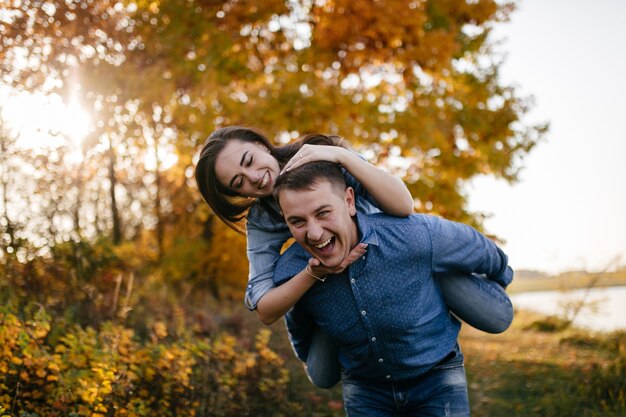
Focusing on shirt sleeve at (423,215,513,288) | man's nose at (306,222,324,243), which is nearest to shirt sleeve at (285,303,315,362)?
man's nose at (306,222,324,243)

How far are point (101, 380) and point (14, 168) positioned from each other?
4058mm

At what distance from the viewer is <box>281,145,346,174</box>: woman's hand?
2.60 meters

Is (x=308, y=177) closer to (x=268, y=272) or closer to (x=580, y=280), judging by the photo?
(x=268, y=272)

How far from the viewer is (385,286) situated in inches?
104

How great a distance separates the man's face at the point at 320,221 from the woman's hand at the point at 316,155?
11cm

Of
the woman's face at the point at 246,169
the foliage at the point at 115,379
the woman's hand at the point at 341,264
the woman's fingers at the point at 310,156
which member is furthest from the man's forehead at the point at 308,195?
the foliage at the point at 115,379

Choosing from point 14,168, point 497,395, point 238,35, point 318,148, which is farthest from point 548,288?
point 318,148

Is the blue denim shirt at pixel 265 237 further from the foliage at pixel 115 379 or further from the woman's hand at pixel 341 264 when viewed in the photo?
the foliage at pixel 115 379

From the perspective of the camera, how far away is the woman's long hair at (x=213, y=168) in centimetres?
332

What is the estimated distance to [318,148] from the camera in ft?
8.75

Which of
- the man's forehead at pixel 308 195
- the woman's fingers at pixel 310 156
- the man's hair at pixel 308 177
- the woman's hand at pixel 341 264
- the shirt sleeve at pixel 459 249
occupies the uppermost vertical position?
the woman's fingers at pixel 310 156

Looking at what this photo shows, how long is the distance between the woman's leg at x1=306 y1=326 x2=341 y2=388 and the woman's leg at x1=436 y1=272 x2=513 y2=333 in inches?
25.7

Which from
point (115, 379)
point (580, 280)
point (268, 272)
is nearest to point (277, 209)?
point (268, 272)

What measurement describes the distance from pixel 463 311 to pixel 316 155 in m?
1.07
